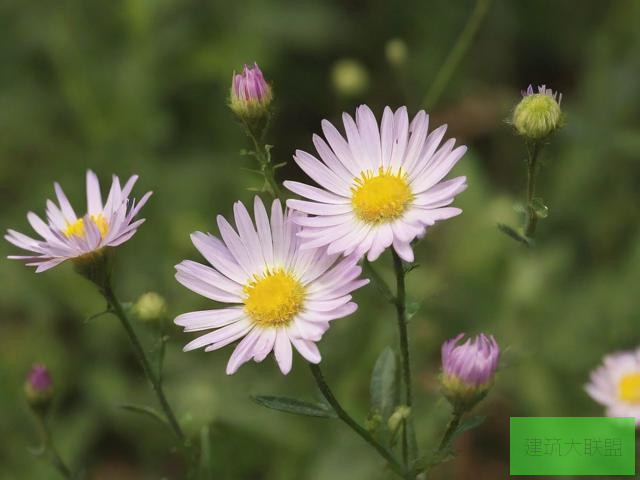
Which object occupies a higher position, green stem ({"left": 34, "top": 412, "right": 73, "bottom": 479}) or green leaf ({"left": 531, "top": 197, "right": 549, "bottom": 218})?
green leaf ({"left": 531, "top": 197, "right": 549, "bottom": 218})

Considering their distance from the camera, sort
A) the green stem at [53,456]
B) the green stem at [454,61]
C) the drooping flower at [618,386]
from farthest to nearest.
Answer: the green stem at [454,61], the drooping flower at [618,386], the green stem at [53,456]

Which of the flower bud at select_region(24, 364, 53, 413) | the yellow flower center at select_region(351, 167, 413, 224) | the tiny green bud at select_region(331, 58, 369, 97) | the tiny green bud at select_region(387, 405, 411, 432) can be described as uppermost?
the tiny green bud at select_region(331, 58, 369, 97)

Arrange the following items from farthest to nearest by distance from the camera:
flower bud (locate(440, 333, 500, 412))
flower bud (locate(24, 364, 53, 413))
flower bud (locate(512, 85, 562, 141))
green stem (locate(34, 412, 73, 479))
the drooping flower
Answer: the drooping flower, flower bud (locate(24, 364, 53, 413)), green stem (locate(34, 412, 73, 479)), flower bud (locate(512, 85, 562, 141)), flower bud (locate(440, 333, 500, 412))

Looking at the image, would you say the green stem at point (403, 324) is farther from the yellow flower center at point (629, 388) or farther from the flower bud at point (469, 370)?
the yellow flower center at point (629, 388)

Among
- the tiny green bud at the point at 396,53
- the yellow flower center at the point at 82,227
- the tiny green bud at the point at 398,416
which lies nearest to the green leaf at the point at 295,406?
the tiny green bud at the point at 398,416

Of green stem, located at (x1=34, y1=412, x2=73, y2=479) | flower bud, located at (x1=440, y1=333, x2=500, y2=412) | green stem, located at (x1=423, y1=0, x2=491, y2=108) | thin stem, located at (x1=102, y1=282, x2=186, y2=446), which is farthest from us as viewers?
green stem, located at (x1=423, y1=0, x2=491, y2=108)

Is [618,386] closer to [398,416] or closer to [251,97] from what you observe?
[398,416]

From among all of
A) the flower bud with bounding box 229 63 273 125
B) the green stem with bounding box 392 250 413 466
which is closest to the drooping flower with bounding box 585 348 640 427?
the green stem with bounding box 392 250 413 466

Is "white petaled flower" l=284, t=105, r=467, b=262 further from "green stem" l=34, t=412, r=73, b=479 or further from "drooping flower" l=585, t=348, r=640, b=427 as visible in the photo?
"drooping flower" l=585, t=348, r=640, b=427

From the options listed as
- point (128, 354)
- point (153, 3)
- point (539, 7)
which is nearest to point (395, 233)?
point (128, 354)
